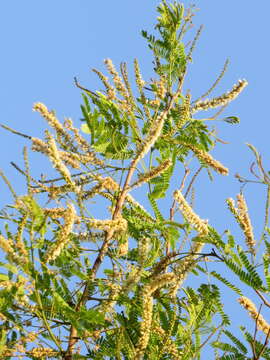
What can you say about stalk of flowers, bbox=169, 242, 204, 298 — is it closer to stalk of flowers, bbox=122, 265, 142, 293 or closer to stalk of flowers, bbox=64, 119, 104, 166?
stalk of flowers, bbox=122, 265, 142, 293

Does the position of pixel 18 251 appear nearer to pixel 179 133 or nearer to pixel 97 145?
pixel 97 145

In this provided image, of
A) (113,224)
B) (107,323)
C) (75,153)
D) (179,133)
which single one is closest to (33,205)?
(113,224)

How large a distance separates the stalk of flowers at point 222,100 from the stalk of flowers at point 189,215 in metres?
1.11

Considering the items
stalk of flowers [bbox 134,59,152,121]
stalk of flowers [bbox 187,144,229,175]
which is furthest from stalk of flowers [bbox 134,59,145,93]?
stalk of flowers [bbox 187,144,229,175]

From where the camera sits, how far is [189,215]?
9.00 ft

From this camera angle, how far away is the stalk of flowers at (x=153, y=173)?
2.88 metres

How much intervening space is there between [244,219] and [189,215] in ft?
0.82

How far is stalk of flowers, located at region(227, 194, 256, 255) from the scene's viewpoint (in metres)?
2.78

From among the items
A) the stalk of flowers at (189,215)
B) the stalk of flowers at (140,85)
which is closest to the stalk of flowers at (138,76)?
the stalk of flowers at (140,85)

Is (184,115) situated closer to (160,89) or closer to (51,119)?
(160,89)

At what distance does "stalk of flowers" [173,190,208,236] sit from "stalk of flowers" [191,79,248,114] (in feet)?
3.63

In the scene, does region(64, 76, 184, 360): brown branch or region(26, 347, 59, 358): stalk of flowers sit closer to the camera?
region(26, 347, 59, 358): stalk of flowers

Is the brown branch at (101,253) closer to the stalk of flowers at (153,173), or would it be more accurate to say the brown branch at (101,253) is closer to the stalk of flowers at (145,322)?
the stalk of flowers at (153,173)

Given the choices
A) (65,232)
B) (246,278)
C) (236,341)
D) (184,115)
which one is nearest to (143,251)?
(65,232)
